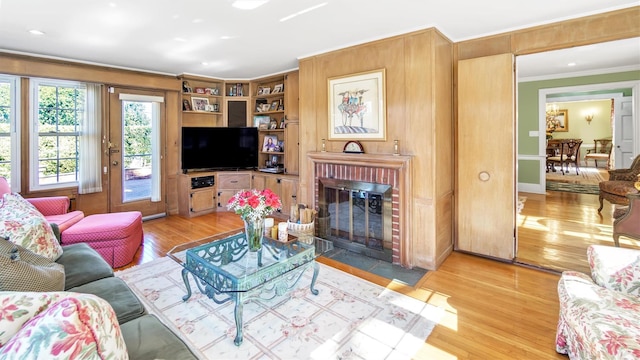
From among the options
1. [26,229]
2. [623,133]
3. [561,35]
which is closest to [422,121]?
[561,35]

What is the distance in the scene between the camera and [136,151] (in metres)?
A: 5.25

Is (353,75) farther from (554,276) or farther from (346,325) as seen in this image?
(554,276)

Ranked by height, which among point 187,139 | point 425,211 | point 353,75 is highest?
point 353,75

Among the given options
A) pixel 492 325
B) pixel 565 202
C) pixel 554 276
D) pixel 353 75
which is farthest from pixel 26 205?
pixel 565 202

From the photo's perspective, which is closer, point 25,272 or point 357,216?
point 25,272

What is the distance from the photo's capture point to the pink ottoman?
324 cm

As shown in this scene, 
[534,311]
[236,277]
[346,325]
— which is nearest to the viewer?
[236,277]

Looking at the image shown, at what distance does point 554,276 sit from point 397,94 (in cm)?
242

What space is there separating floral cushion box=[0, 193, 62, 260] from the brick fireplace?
8.99 feet

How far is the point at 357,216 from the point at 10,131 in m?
4.60

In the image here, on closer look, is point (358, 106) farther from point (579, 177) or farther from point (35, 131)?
point (579, 177)

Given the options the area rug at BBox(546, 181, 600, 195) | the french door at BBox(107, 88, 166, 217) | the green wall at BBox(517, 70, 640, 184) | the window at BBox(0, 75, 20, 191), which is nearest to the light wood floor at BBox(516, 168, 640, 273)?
the area rug at BBox(546, 181, 600, 195)

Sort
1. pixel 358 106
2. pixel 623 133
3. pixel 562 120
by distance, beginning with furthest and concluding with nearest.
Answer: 1. pixel 562 120
2. pixel 623 133
3. pixel 358 106

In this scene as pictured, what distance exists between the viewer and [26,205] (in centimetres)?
257
